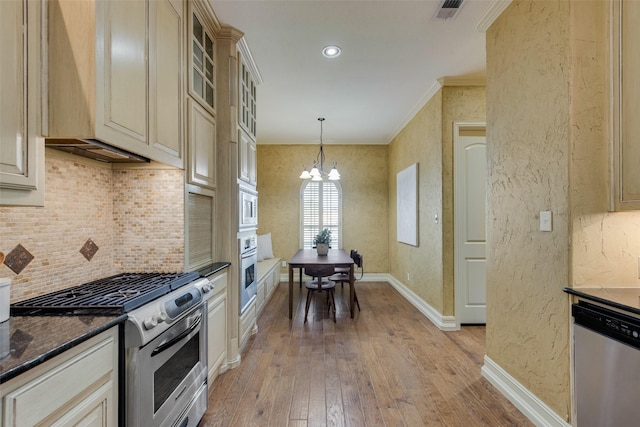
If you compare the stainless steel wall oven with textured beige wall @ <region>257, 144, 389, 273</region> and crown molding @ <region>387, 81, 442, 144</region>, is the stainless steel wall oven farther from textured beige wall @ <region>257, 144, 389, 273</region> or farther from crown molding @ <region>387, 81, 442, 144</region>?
textured beige wall @ <region>257, 144, 389, 273</region>

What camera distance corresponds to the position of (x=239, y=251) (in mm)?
2635

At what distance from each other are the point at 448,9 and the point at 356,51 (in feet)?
2.77

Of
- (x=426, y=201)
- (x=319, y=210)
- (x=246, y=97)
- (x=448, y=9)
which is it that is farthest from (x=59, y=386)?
(x=319, y=210)

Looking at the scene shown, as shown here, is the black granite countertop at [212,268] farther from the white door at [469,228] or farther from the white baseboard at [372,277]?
the white baseboard at [372,277]

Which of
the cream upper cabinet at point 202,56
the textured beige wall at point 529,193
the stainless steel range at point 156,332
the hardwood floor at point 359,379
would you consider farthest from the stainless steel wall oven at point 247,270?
the textured beige wall at point 529,193

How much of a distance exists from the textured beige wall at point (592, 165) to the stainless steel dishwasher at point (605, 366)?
Answer: 0.83 ft

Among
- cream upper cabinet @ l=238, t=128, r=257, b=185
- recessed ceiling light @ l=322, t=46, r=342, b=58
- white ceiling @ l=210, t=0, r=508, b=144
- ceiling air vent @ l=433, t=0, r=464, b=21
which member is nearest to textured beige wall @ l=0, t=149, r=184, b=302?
cream upper cabinet @ l=238, t=128, r=257, b=185

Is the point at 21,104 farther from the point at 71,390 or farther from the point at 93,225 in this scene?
the point at 71,390

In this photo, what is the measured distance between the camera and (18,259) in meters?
1.33

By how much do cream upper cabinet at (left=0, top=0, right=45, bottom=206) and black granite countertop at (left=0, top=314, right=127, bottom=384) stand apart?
1.47 feet

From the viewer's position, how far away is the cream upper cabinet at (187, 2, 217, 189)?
6.83 ft

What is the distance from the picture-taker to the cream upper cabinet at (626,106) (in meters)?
1.48

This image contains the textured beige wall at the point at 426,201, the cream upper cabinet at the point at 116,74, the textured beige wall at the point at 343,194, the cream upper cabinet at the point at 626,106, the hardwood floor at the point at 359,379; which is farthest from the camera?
the textured beige wall at the point at 343,194

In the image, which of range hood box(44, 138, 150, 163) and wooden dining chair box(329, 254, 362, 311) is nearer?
range hood box(44, 138, 150, 163)
